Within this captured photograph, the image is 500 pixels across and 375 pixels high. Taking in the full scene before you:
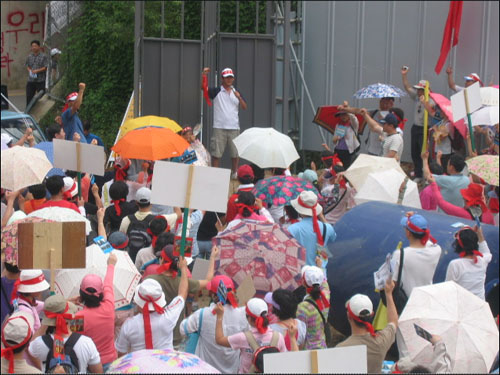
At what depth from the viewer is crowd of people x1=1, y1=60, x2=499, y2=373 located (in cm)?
553

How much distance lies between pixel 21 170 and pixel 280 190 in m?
2.53

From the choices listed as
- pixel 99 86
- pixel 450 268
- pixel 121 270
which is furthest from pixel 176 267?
pixel 99 86

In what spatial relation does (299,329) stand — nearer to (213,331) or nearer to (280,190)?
(213,331)

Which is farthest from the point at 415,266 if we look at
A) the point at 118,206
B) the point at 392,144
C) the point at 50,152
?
the point at 392,144

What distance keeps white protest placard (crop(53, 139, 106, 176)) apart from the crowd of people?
1.12 feet

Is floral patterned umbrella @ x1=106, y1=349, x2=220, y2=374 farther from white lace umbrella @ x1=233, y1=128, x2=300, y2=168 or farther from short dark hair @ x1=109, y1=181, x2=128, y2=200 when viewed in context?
white lace umbrella @ x1=233, y1=128, x2=300, y2=168

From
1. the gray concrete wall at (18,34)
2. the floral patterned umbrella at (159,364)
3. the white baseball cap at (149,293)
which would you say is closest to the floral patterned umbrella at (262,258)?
the white baseball cap at (149,293)

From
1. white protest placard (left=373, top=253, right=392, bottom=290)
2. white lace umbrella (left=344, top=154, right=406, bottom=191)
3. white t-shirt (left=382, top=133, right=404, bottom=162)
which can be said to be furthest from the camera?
white t-shirt (left=382, top=133, right=404, bottom=162)

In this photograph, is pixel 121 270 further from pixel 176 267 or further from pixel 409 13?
pixel 409 13

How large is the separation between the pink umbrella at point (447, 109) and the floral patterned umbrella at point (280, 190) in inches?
193

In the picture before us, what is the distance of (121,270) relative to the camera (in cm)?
648

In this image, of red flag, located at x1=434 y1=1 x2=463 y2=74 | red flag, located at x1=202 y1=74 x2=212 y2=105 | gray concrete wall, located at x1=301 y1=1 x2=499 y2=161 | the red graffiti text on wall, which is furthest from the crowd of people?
the red graffiti text on wall

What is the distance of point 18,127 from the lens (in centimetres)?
1261

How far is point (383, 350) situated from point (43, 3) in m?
17.1
